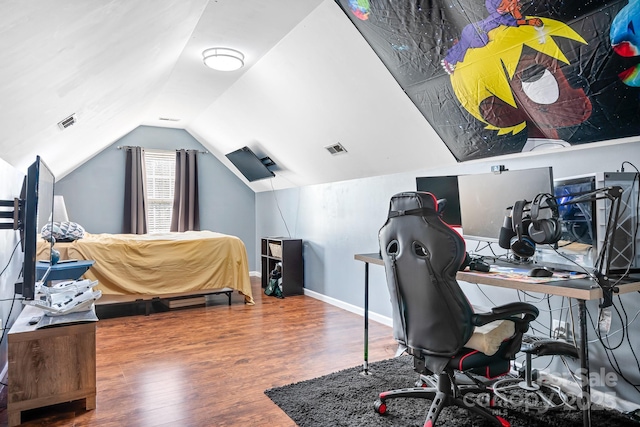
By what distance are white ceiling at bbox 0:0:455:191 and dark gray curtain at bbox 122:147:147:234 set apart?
1.29 m

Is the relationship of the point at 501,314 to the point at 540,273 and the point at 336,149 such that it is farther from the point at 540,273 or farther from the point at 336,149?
→ the point at 336,149

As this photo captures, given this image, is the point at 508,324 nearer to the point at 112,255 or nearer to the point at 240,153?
the point at 112,255

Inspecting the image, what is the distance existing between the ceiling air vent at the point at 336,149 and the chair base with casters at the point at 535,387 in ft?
8.15

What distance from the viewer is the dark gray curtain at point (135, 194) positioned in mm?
6148

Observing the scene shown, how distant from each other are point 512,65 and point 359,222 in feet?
8.02

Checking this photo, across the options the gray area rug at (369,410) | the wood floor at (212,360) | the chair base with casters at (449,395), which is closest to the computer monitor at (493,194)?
the chair base with casters at (449,395)

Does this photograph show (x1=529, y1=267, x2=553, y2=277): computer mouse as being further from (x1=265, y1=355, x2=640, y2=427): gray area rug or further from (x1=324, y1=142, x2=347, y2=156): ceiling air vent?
(x1=324, y1=142, x2=347, y2=156): ceiling air vent

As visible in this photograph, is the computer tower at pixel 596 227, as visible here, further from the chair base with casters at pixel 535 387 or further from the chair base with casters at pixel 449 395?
the chair base with casters at pixel 449 395

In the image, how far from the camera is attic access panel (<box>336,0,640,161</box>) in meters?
1.95

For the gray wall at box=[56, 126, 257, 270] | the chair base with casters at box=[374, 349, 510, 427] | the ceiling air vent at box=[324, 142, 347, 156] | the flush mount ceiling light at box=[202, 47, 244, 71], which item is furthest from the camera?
the gray wall at box=[56, 126, 257, 270]

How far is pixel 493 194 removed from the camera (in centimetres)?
259

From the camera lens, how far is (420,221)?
1.85m

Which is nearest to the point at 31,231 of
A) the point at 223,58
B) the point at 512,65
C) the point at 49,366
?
the point at 49,366

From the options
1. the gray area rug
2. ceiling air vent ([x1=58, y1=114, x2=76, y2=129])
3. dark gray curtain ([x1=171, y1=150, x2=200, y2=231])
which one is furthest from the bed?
the gray area rug
